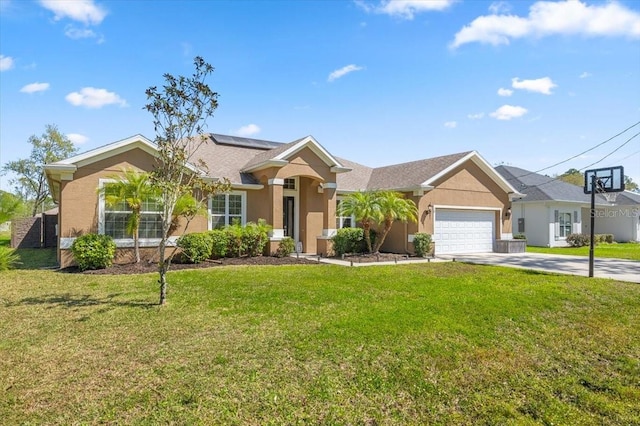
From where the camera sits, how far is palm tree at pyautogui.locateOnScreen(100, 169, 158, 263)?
42.1ft

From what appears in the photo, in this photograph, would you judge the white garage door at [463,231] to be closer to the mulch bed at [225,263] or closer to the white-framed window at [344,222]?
the mulch bed at [225,263]

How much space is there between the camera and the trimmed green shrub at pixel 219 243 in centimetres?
1460

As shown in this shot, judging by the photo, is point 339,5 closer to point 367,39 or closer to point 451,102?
point 367,39

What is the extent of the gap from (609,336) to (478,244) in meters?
14.9

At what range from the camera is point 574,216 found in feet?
90.3

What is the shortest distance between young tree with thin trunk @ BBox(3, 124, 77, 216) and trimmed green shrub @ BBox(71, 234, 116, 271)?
35.7 metres

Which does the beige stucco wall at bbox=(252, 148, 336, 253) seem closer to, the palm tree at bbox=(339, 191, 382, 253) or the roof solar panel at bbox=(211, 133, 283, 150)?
the palm tree at bbox=(339, 191, 382, 253)

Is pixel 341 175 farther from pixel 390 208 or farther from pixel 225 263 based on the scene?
pixel 225 263

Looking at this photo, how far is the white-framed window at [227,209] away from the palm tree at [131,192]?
11.2 feet

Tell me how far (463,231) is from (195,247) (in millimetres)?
13966

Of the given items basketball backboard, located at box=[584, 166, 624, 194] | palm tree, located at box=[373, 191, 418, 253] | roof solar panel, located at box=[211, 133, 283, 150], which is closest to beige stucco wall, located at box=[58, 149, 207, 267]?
roof solar panel, located at box=[211, 133, 283, 150]

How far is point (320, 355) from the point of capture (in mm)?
5367

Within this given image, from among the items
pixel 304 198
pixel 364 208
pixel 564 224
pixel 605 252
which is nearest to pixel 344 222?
pixel 304 198

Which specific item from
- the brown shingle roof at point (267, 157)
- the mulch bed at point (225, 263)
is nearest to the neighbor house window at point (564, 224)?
the mulch bed at point (225, 263)
